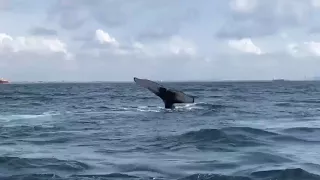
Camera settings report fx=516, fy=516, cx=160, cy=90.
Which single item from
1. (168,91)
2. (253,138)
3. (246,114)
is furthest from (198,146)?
(168,91)

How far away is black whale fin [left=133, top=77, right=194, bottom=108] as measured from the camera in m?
42.4

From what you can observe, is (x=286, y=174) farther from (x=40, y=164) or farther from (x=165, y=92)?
(x=165, y=92)

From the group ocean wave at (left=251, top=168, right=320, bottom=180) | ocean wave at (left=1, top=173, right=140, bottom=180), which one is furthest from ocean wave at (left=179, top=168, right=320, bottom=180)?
ocean wave at (left=1, top=173, right=140, bottom=180)

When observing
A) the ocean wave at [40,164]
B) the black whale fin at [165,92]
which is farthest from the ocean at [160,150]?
the black whale fin at [165,92]

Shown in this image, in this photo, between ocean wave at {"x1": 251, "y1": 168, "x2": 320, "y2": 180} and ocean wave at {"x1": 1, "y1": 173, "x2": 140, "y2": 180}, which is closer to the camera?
ocean wave at {"x1": 1, "y1": 173, "x2": 140, "y2": 180}

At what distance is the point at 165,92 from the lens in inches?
1677

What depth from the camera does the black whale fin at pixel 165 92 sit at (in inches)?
1671

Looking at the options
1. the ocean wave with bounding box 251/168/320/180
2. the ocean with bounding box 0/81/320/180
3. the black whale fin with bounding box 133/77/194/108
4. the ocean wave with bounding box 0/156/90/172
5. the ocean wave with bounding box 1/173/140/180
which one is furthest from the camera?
the black whale fin with bounding box 133/77/194/108

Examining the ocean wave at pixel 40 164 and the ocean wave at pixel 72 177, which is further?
the ocean wave at pixel 40 164

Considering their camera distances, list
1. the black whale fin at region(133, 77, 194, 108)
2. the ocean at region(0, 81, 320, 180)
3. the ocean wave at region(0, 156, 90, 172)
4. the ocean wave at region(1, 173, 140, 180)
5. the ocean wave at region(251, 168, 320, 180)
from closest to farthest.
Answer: the ocean wave at region(1, 173, 140, 180), the ocean wave at region(251, 168, 320, 180), the ocean at region(0, 81, 320, 180), the ocean wave at region(0, 156, 90, 172), the black whale fin at region(133, 77, 194, 108)

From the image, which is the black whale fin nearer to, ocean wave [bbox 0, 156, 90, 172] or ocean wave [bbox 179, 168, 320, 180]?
ocean wave [bbox 0, 156, 90, 172]

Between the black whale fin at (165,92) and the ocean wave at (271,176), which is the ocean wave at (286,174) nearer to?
the ocean wave at (271,176)

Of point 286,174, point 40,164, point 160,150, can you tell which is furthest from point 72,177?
point 160,150

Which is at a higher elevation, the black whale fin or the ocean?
the black whale fin
